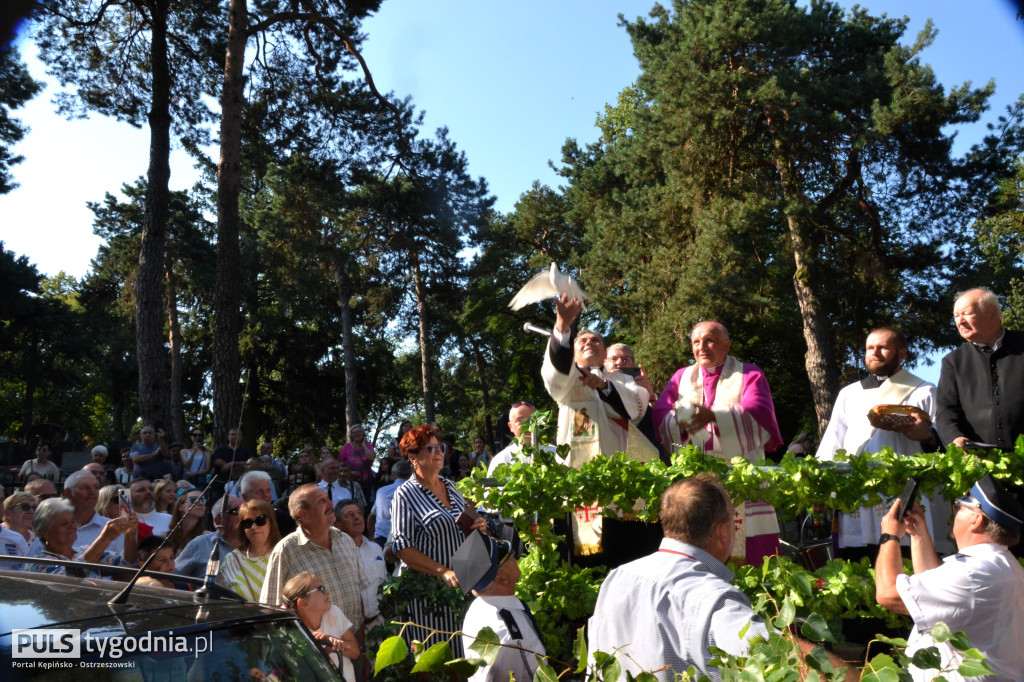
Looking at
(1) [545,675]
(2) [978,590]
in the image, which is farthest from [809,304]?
(1) [545,675]

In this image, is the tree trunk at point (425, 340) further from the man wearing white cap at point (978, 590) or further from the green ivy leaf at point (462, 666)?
the green ivy leaf at point (462, 666)

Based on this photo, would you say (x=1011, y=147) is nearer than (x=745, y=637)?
Result: No

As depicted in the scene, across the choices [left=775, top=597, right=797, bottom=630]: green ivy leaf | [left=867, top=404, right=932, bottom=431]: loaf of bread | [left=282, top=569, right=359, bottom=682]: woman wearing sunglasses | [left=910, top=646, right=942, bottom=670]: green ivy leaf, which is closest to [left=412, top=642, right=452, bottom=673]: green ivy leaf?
[left=775, top=597, right=797, bottom=630]: green ivy leaf

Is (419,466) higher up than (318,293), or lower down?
lower down

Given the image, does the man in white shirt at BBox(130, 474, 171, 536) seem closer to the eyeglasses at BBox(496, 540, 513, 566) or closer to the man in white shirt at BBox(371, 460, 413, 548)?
the man in white shirt at BBox(371, 460, 413, 548)

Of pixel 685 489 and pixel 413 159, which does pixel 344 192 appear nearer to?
pixel 413 159

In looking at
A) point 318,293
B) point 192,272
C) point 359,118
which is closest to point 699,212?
point 359,118

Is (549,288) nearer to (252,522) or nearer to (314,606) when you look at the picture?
(314,606)

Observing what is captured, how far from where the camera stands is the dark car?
2629 mm

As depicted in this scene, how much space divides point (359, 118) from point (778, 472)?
1904cm

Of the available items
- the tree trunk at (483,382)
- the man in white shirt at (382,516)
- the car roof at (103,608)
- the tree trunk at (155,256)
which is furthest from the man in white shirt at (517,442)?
the tree trunk at (483,382)

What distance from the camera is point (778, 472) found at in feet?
15.4

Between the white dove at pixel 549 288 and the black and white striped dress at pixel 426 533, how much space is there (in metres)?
1.29

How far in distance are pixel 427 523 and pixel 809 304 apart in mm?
19302
